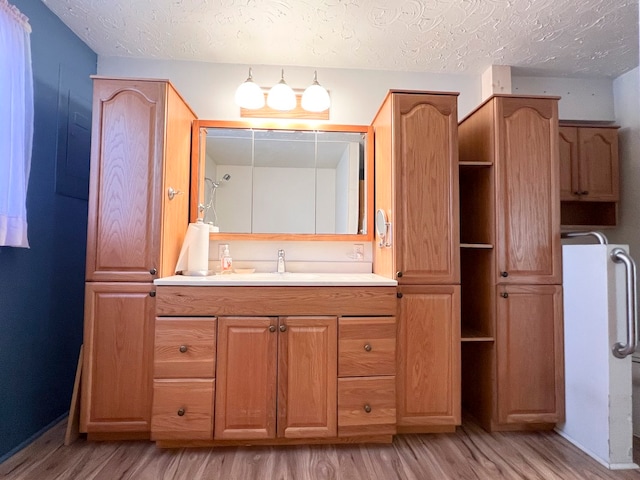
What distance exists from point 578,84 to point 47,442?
4.14 meters

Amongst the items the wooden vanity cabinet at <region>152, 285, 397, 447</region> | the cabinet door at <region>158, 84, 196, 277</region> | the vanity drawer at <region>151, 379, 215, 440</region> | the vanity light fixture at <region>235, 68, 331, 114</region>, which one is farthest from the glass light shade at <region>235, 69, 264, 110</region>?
the vanity drawer at <region>151, 379, 215, 440</region>

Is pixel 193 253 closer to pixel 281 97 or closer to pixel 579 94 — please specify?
pixel 281 97

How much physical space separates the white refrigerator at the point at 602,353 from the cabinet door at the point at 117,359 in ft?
7.41

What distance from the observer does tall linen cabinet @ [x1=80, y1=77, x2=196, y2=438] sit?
1.69m

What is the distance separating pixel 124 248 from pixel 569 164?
294cm

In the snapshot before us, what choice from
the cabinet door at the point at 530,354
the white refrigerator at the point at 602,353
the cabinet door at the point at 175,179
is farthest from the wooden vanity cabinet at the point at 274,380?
the white refrigerator at the point at 602,353

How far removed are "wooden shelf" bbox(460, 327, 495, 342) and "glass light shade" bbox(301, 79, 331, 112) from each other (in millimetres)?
1688

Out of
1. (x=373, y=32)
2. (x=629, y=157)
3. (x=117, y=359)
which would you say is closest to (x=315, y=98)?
(x=373, y=32)

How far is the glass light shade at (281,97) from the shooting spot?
7.11 feet

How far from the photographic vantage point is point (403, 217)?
1.82 metres

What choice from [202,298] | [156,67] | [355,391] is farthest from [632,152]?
[156,67]

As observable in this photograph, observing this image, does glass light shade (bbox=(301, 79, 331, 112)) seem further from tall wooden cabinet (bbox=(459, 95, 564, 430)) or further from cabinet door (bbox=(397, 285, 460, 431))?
cabinet door (bbox=(397, 285, 460, 431))

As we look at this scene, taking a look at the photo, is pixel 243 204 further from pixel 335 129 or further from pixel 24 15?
pixel 24 15

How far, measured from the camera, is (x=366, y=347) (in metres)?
1.67
